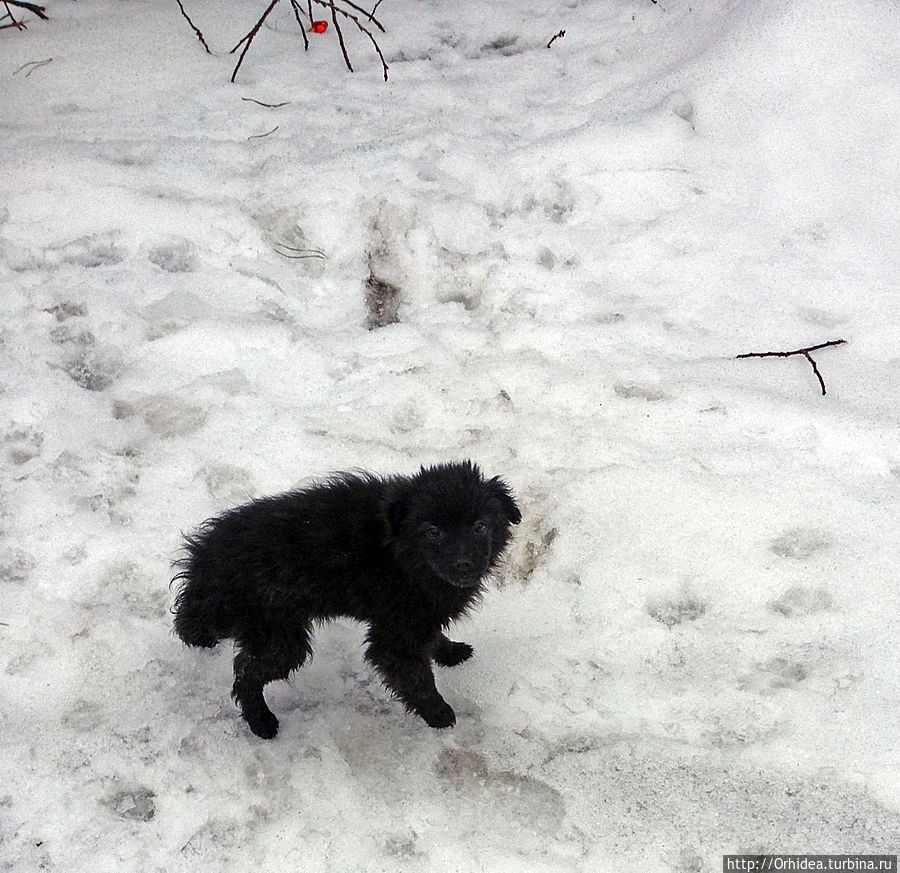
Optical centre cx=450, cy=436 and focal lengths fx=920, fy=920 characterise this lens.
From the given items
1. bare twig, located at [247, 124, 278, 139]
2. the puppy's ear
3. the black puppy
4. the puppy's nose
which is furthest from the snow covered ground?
the puppy's nose

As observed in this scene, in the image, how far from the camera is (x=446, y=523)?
340cm

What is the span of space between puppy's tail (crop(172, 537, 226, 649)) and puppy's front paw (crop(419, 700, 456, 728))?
837mm

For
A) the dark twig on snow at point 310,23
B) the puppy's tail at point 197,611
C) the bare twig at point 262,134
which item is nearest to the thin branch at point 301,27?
the dark twig on snow at point 310,23

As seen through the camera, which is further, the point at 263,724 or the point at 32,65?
the point at 32,65

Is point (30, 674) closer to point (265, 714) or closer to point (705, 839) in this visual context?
point (265, 714)

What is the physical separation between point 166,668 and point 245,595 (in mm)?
590

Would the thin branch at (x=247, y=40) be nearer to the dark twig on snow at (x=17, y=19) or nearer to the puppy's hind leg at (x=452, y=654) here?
the dark twig on snow at (x=17, y=19)

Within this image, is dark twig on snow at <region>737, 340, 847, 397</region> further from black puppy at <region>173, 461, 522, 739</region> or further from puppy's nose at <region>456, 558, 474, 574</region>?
puppy's nose at <region>456, 558, 474, 574</region>

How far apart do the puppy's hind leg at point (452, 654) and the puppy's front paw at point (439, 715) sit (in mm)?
319

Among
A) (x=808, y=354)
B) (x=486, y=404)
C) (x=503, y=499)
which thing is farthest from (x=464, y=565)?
(x=808, y=354)

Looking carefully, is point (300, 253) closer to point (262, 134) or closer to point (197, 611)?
point (262, 134)

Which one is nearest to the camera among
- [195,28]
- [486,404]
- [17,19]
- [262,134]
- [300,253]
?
[486,404]

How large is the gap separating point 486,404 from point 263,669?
1.84 meters

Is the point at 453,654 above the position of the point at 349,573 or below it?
below
